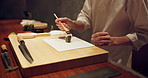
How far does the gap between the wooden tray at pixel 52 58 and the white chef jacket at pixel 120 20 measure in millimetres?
378

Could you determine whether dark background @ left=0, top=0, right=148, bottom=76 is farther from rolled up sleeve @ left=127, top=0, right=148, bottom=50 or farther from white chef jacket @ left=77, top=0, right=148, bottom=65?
rolled up sleeve @ left=127, top=0, right=148, bottom=50

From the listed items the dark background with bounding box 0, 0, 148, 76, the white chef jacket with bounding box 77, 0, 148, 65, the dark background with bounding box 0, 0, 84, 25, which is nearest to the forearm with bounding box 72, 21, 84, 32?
the white chef jacket with bounding box 77, 0, 148, 65

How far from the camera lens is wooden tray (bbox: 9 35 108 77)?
780 millimetres

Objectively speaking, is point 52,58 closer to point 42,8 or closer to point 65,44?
point 65,44

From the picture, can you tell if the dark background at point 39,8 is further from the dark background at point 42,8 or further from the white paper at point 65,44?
the white paper at point 65,44

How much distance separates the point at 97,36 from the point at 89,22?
660mm

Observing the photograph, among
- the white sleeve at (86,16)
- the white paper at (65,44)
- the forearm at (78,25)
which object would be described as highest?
the white sleeve at (86,16)

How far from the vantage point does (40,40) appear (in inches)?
47.9

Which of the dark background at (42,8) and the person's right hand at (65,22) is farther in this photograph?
the dark background at (42,8)

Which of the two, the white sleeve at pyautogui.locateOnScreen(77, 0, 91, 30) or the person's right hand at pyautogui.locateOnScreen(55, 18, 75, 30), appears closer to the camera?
the person's right hand at pyautogui.locateOnScreen(55, 18, 75, 30)

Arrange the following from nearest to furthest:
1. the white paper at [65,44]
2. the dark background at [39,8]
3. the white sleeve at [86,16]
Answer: the white paper at [65,44] < the white sleeve at [86,16] < the dark background at [39,8]

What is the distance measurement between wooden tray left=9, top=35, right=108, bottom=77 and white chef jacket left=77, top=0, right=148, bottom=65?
0.38m

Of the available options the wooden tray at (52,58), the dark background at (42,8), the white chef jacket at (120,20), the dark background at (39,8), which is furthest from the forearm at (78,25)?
the dark background at (39,8)

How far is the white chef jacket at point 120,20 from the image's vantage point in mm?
1136
